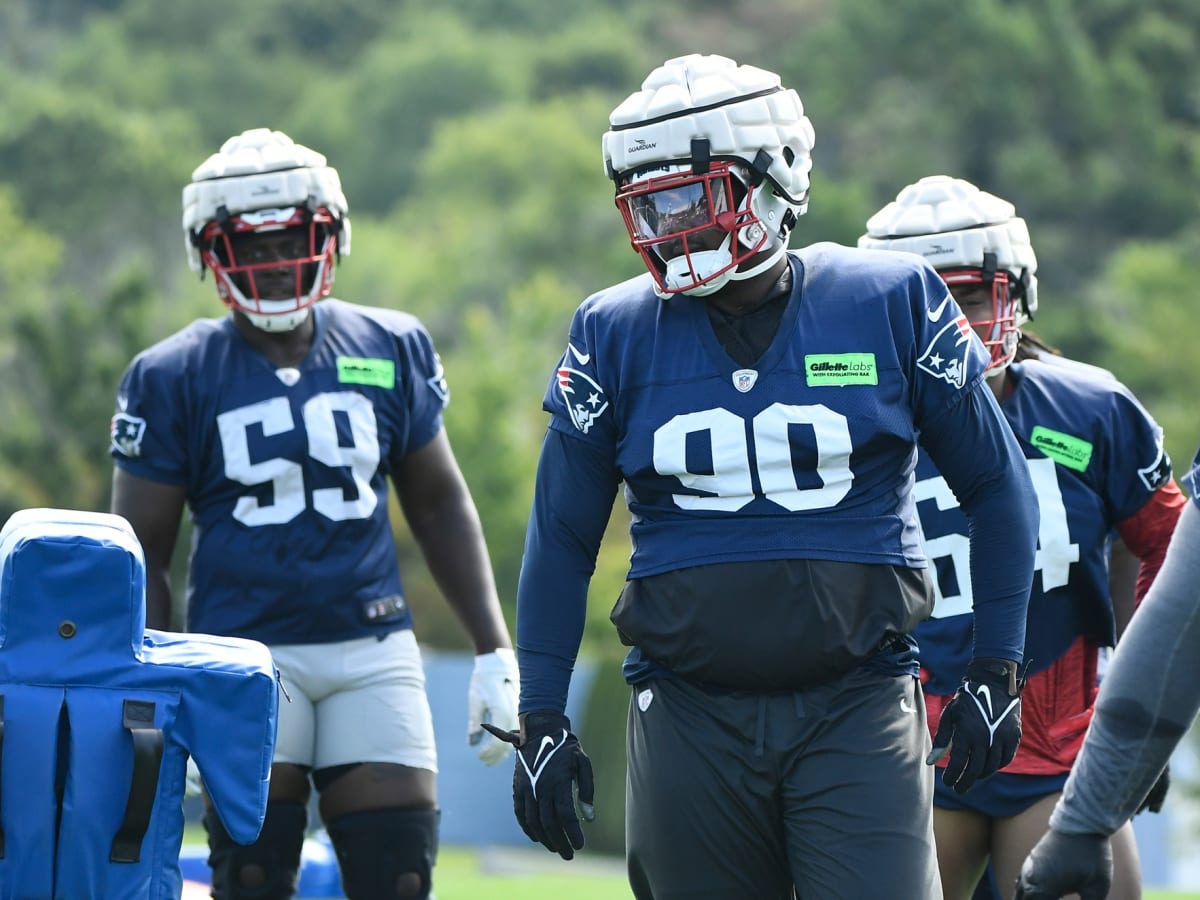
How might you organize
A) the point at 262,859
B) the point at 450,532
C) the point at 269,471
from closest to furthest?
the point at 262,859 < the point at 269,471 < the point at 450,532

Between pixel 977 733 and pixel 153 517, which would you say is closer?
pixel 977 733

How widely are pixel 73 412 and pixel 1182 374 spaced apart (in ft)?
57.1

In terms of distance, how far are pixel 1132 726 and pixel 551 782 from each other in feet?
3.89

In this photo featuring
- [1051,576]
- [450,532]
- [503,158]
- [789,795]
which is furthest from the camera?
[503,158]

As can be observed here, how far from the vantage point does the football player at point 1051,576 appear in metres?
4.84

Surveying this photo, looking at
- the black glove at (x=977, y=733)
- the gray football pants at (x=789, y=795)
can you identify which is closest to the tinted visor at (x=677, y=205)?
the gray football pants at (x=789, y=795)

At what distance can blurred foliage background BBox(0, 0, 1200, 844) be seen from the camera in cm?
3186

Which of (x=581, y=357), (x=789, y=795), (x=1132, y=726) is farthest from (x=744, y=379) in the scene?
(x=1132, y=726)

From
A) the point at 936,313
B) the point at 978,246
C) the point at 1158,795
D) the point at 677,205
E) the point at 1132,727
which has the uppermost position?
the point at 677,205

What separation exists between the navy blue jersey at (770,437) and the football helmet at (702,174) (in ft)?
0.33

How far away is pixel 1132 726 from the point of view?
319 cm

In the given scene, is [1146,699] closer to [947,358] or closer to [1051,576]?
[947,358]

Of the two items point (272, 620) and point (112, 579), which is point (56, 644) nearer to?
point (112, 579)

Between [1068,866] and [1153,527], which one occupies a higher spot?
[1153,527]
